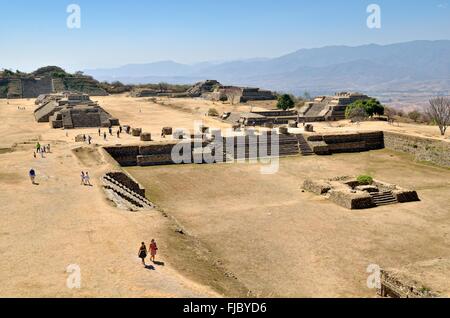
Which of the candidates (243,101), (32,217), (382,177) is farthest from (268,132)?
(243,101)

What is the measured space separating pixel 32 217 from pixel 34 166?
1091cm

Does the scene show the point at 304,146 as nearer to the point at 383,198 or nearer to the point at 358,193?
the point at 383,198

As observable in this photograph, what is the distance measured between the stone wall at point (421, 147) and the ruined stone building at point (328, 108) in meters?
15.7

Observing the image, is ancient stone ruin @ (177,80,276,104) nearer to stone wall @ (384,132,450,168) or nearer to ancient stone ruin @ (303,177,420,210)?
stone wall @ (384,132,450,168)

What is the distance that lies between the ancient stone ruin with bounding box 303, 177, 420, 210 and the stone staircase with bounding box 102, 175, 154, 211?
1001 cm

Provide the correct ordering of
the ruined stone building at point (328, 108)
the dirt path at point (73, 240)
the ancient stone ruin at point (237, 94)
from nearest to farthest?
the dirt path at point (73, 240) < the ruined stone building at point (328, 108) < the ancient stone ruin at point (237, 94)

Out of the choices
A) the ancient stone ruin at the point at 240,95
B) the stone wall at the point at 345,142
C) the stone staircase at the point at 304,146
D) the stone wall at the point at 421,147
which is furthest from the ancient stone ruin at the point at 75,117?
the ancient stone ruin at the point at 240,95

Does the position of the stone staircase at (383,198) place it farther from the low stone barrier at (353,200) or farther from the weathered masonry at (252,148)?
the weathered masonry at (252,148)

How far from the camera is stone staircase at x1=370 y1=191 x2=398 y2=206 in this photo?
25344 millimetres

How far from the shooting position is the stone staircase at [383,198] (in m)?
25.3

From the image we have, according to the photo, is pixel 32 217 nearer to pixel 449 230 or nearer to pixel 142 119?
pixel 449 230

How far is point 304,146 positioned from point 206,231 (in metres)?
22.0

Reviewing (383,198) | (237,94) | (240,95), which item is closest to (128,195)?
(383,198)

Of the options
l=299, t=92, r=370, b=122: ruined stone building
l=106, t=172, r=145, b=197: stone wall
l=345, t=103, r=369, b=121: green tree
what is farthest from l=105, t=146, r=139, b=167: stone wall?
l=345, t=103, r=369, b=121: green tree
